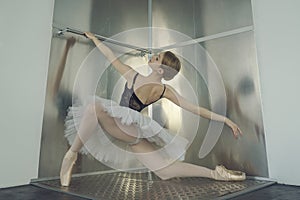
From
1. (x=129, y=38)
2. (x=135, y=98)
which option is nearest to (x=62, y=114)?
(x=135, y=98)

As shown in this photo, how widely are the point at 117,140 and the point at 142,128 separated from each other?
19 cm

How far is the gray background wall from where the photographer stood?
1354 millimetres

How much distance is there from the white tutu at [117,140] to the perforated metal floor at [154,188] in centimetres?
15

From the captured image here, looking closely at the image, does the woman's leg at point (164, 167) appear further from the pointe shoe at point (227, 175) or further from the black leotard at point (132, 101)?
the black leotard at point (132, 101)

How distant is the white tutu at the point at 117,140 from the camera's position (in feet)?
4.30

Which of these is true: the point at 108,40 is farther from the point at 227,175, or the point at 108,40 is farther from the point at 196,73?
the point at 227,175

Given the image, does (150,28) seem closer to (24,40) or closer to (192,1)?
(192,1)

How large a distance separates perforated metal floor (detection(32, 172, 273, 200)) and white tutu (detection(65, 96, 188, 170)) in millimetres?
150

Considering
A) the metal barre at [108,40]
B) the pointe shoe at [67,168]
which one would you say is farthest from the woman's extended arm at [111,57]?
the pointe shoe at [67,168]

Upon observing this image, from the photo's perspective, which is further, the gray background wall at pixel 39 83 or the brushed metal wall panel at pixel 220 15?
the brushed metal wall panel at pixel 220 15

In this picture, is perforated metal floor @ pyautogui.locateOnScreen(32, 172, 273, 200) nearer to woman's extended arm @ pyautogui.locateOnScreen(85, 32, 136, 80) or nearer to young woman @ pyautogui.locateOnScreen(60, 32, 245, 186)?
young woman @ pyautogui.locateOnScreen(60, 32, 245, 186)

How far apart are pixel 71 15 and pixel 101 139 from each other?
891 millimetres

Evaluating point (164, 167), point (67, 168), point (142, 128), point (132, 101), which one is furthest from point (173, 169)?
point (67, 168)

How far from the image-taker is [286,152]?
1421 millimetres
